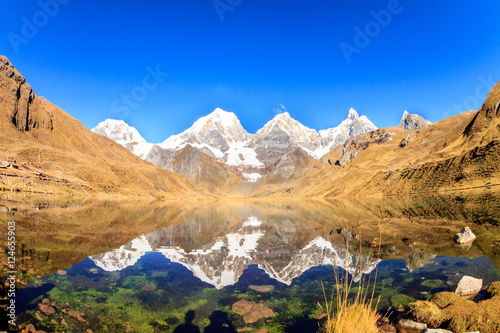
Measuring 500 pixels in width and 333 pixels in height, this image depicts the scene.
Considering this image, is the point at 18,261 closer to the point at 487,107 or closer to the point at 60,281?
the point at 60,281

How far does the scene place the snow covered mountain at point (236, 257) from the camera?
14.7 m

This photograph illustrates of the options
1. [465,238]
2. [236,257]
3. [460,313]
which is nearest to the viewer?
[460,313]

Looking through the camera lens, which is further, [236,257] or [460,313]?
[236,257]

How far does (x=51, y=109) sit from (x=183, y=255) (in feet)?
517

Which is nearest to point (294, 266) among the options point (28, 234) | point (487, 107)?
point (28, 234)

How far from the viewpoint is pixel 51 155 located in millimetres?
93125

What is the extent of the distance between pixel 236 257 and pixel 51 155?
106 m

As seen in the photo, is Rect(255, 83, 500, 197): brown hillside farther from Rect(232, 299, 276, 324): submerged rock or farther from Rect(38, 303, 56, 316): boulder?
Rect(38, 303, 56, 316): boulder

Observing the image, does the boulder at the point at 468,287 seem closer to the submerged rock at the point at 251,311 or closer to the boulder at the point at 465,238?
the submerged rock at the point at 251,311

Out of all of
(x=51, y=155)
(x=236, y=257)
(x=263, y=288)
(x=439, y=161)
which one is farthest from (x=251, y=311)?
(x=51, y=155)

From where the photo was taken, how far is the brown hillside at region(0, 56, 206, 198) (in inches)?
2975

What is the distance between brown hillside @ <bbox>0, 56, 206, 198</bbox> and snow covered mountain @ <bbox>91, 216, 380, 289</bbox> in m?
67.9

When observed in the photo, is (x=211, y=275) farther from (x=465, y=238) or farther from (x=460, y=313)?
(x=465, y=238)

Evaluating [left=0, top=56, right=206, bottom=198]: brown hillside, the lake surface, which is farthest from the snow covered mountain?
[left=0, top=56, right=206, bottom=198]: brown hillside
